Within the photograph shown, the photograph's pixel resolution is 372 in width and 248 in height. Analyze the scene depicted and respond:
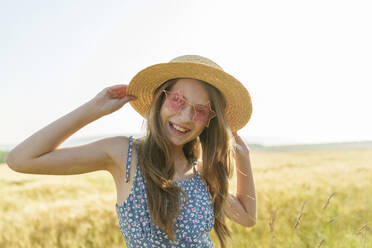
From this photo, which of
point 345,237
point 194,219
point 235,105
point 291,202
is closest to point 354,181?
point 291,202

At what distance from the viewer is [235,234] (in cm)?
363

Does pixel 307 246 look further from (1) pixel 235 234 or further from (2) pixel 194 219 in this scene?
(2) pixel 194 219

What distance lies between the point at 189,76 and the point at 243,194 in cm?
93

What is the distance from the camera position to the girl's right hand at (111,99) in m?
1.75

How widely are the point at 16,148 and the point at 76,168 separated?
282mm

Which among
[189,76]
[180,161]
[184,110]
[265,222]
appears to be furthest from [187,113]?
[265,222]

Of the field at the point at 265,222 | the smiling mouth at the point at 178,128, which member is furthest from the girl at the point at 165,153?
the field at the point at 265,222

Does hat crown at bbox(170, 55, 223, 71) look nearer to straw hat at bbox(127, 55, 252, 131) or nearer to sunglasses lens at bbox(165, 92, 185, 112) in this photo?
straw hat at bbox(127, 55, 252, 131)

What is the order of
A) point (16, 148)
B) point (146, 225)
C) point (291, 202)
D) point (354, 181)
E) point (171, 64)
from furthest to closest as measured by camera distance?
point (354, 181), point (291, 202), point (171, 64), point (146, 225), point (16, 148)

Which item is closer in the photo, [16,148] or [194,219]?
[16,148]

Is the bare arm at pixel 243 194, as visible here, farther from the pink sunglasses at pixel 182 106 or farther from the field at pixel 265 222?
the pink sunglasses at pixel 182 106

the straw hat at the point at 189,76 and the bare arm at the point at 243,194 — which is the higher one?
the straw hat at the point at 189,76

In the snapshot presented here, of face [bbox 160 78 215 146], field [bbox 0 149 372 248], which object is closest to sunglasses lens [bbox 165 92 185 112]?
face [bbox 160 78 215 146]

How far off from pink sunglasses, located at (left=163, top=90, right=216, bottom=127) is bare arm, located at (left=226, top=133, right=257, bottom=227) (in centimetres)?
48
